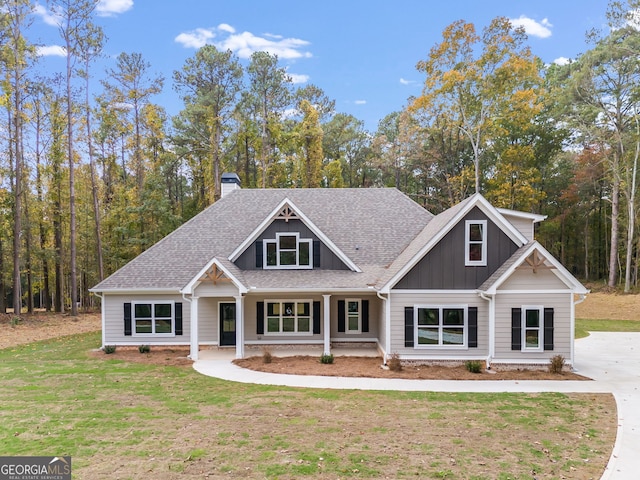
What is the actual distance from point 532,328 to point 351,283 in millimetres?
6185

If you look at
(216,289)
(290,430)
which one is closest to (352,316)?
(216,289)

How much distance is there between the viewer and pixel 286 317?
15250mm

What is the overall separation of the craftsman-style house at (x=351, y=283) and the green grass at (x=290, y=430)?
2.91 metres

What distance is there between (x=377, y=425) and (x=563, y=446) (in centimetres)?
336

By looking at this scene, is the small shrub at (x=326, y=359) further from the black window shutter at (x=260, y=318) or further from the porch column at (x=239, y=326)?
the black window shutter at (x=260, y=318)

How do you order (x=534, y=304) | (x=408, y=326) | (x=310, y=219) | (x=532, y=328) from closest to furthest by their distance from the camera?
(x=534, y=304), (x=532, y=328), (x=408, y=326), (x=310, y=219)

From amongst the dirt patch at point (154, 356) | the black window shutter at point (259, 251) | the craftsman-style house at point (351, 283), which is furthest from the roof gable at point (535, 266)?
the dirt patch at point (154, 356)

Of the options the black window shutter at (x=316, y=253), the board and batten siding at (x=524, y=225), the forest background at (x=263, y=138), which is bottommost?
the black window shutter at (x=316, y=253)

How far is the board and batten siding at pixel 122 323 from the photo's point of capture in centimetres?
1508

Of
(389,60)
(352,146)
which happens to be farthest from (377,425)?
(352,146)

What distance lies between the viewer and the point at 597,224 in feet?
128

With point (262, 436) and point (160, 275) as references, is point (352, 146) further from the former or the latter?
point (262, 436)

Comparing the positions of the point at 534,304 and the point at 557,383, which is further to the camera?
the point at 534,304

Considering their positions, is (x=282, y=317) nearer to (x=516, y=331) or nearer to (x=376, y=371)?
(x=376, y=371)
